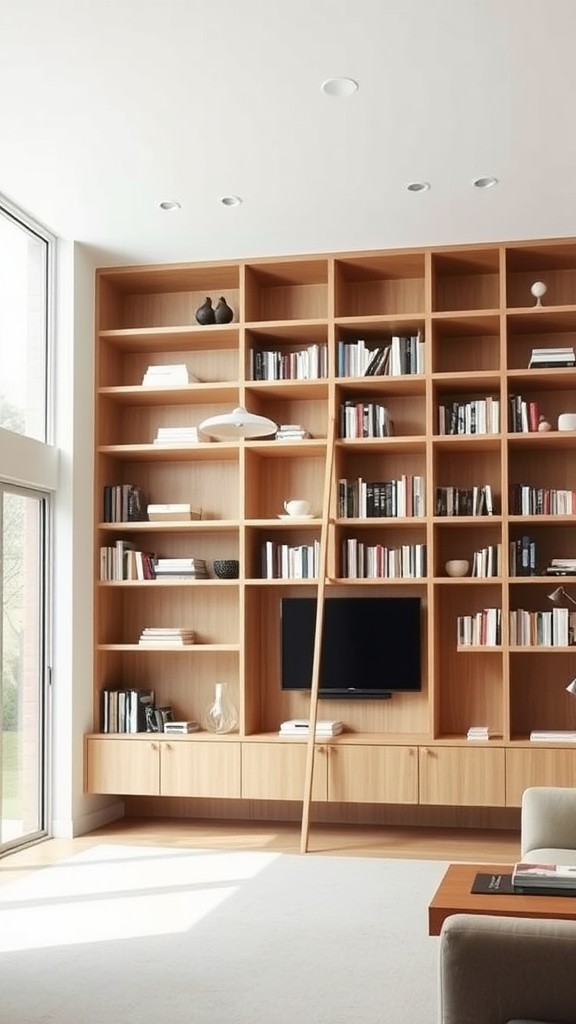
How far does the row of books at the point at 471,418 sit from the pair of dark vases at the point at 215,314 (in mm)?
1387

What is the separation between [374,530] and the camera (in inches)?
289

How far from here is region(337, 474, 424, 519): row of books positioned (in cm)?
700

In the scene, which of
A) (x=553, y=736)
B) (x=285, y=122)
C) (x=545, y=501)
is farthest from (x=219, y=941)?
(x=285, y=122)

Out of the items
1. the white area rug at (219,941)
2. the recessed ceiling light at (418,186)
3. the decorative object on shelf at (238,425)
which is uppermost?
the recessed ceiling light at (418,186)

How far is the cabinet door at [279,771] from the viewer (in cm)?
681

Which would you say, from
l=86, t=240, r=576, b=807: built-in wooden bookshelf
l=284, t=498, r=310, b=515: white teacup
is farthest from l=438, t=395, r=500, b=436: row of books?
l=284, t=498, r=310, b=515: white teacup

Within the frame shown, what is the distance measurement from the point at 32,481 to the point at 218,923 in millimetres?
2745

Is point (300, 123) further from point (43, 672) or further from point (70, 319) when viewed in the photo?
point (43, 672)

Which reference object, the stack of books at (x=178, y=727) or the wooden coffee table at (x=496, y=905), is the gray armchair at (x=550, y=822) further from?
the stack of books at (x=178, y=727)

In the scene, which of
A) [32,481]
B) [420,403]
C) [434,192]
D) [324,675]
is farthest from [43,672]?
[434,192]

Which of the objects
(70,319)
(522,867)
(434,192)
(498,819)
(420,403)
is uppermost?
(434,192)

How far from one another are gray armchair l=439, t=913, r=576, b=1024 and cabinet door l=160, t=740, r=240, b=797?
173 inches

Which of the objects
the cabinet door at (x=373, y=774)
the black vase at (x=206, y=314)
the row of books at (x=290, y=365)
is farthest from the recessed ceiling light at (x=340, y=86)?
the cabinet door at (x=373, y=774)

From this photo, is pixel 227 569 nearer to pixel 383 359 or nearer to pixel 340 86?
pixel 383 359
